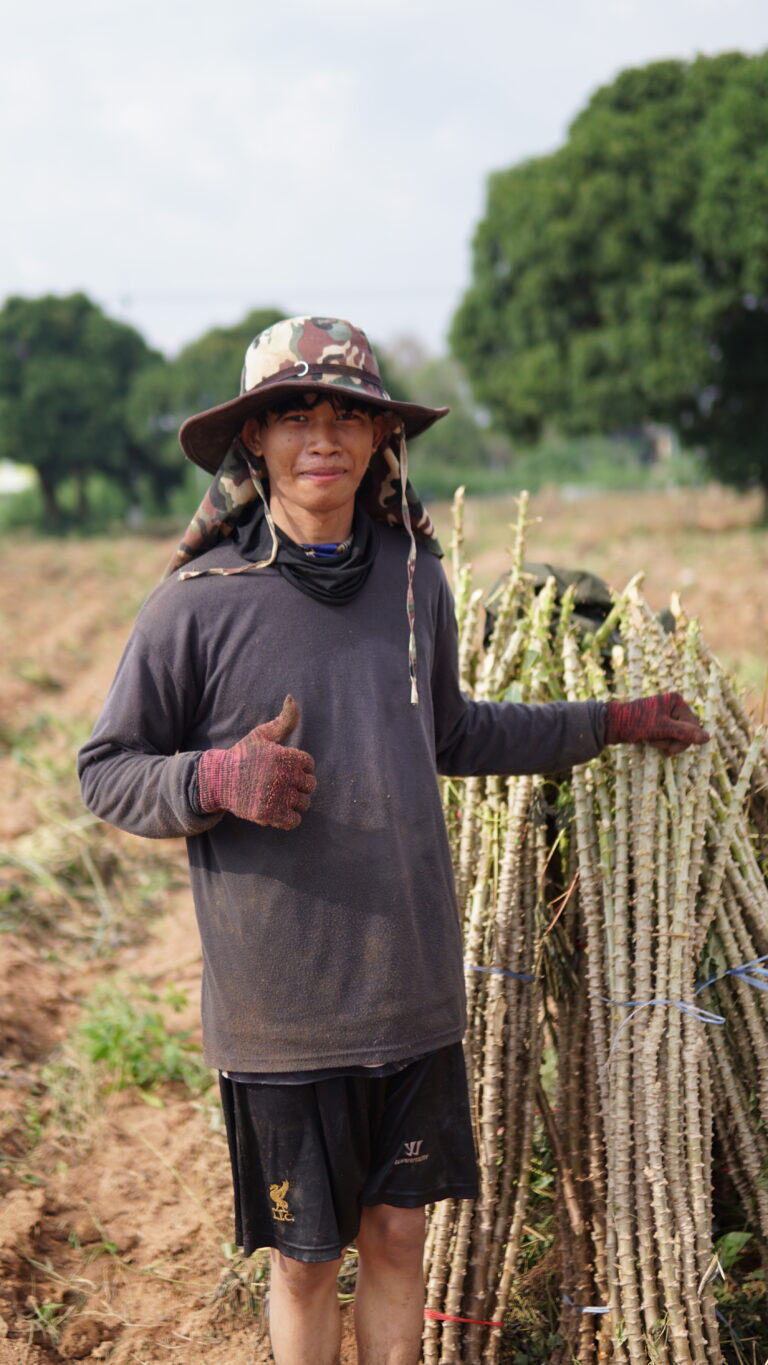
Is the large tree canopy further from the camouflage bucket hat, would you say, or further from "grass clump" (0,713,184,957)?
the camouflage bucket hat

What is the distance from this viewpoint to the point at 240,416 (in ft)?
6.18

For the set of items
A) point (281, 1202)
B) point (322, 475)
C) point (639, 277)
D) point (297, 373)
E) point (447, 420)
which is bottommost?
point (281, 1202)

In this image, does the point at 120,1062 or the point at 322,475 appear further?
the point at 120,1062

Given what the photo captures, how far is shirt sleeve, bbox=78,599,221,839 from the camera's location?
177 cm

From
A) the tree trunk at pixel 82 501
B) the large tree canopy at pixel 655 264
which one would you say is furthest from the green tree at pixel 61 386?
the large tree canopy at pixel 655 264

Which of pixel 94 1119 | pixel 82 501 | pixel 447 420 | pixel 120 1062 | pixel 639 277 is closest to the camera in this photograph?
pixel 94 1119

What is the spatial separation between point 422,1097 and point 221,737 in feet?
2.16

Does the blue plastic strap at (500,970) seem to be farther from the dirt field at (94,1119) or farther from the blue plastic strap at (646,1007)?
the dirt field at (94,1119)

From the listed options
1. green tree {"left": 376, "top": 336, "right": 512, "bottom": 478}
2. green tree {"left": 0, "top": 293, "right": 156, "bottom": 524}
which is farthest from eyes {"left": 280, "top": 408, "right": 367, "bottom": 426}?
green tree {"left": 376, "top": 336, "right": 512, "bottom": 478}

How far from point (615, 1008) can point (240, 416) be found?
1252 mm

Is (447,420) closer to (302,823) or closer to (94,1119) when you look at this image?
(94,1119)

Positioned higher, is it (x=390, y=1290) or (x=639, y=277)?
(x=639, y=277)

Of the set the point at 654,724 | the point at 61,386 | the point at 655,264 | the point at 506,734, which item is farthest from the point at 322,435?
the point at 61,386

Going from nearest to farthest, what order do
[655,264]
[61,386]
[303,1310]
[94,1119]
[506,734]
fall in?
1. [303,1310]
2. [506,734]
3. [94,1119]
4. [655,264]
5. [61,386]
